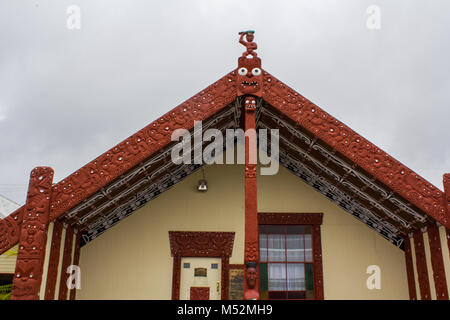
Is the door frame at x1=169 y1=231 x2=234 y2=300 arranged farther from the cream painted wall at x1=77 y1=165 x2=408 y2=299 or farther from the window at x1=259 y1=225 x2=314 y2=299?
the window at x1=259 y1=225 x2=314 y2=299

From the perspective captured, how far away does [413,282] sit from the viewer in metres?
8.60

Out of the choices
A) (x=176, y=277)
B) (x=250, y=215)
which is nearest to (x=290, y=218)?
(x=176, y=277)

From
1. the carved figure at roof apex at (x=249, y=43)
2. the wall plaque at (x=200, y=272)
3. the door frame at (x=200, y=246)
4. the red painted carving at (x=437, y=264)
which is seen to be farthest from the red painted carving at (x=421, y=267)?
the carved figure at roof apex at (x=249, y=43)

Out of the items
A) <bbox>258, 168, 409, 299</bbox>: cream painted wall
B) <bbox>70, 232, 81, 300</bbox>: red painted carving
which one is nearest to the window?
<bbox>258, 168, 409, 299</bbox>: cream painted wall

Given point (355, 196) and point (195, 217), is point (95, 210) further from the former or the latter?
point (355, 196)

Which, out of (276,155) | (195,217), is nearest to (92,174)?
(195,217)

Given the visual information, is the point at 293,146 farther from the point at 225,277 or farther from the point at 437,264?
the point at 437,264

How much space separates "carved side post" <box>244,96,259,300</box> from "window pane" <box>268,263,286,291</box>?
2.68 m

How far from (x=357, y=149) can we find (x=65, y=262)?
5.36 meters

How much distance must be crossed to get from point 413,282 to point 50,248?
257 inches

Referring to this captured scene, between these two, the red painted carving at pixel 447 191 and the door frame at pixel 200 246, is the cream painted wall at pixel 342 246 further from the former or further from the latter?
the red painted carving at pixel 447 191

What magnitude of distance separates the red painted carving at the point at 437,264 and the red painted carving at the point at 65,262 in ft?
20.3
